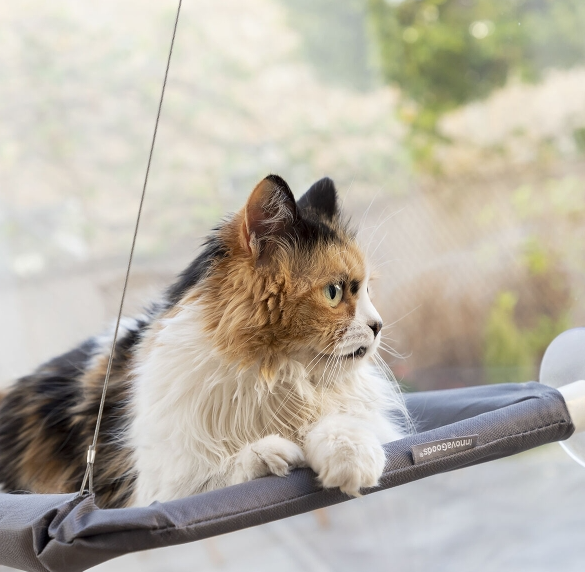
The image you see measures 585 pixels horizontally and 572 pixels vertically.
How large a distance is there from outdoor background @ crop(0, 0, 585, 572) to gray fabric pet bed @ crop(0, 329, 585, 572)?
2225mm

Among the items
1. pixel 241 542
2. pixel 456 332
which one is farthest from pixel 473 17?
pixel 241 542

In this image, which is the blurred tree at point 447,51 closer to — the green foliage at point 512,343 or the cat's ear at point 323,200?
the green foliage at point 512,343

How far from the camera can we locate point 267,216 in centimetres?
129

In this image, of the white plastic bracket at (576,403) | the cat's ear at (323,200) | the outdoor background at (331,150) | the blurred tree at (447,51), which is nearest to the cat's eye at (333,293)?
the cat's ear at (323,200)

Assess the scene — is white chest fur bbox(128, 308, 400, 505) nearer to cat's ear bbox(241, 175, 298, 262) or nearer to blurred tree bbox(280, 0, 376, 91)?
cat's ear bbox(241, 175, 298, 262)

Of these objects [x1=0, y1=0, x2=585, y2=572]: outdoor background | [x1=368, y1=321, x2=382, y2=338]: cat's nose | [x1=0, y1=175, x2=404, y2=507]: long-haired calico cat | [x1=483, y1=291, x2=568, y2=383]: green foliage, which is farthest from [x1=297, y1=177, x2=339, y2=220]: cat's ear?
[x1=483, y1=291, x2=568, y2=383]: green foliage

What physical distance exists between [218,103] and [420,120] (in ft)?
4.17

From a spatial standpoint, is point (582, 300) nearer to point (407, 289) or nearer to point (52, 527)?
point (407, 289)

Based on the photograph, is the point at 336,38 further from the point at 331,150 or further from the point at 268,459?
the point at 268,459

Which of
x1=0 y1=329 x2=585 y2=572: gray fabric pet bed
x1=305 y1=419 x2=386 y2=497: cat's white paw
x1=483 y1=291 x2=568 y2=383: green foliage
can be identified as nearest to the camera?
x1=0 y1=329 x2=585 y2=572: gray fabric pet bed

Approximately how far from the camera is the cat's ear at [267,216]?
123 cm

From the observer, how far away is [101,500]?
56.6 inches

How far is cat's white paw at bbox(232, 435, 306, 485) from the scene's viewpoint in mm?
1140

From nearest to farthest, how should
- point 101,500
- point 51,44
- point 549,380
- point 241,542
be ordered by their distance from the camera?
point 101,500
point 549,380
point 241,542
point 51,44
